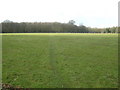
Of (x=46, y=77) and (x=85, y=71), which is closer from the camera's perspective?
(x=46, y=77)

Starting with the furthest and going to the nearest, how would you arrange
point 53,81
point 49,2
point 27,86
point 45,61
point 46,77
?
point 49,2 → point 45,61 → point 46,77 → point 53,81 → point 27,86

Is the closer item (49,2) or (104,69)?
(104,69)

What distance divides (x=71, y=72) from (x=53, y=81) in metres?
1.52

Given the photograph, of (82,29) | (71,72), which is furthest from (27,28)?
(71,72)

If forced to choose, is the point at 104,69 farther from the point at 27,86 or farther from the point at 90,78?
the point at 27,86

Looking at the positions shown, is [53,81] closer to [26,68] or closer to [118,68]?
[26,68]

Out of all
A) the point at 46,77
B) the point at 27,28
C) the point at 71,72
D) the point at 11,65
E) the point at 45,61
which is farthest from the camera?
the point at 27,28

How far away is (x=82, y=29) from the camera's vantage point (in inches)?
1678

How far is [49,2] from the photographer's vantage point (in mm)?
19109

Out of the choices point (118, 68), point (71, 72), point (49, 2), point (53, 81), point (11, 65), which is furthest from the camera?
point (49, 2)

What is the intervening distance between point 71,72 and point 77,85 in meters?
1.63

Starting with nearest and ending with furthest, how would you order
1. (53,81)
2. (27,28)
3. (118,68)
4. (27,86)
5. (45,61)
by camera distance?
(27,86) < (53,81) < (118,68) < (45,61) < (27,28)

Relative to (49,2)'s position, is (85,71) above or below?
below

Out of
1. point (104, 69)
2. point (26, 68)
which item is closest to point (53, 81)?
point (26, 68)
